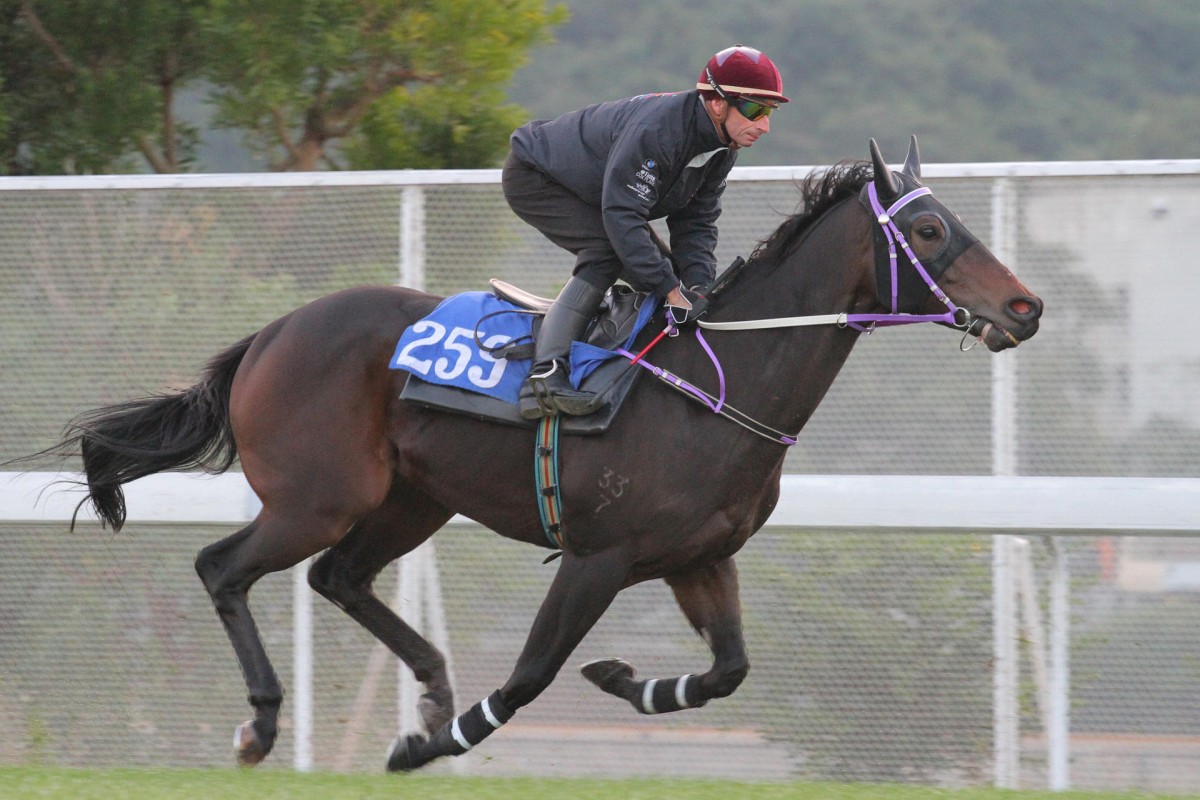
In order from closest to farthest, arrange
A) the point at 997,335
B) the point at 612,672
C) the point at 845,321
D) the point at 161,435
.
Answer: the point at 997,335 → the point at 845,321 → the point at 612,672 → the point at 161,435

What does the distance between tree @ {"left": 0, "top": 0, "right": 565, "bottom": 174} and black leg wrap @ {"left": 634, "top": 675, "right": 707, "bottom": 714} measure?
3561 mm

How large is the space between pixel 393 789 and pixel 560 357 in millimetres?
1455

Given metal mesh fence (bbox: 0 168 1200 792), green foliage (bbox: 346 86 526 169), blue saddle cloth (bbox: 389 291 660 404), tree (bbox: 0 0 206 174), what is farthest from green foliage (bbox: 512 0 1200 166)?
blue saddle cloth (bbox: 389 291 660 404)

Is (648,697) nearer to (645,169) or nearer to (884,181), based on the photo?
(645,169)

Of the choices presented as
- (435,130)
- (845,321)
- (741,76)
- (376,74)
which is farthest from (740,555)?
(376,74)

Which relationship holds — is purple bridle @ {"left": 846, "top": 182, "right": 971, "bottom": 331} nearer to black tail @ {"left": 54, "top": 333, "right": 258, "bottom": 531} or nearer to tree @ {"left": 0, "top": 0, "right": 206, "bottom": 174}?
black tail @ {"left": 54, "top": 333, "right": 258, "bottom": 531}

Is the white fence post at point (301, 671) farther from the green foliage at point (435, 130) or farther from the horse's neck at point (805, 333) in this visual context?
the green foliage at point (435, 130)

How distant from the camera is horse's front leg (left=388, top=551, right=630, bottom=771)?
458 cm

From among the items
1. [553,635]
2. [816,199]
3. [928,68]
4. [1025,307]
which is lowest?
[928,68]

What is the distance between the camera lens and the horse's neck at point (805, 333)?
4539 mm

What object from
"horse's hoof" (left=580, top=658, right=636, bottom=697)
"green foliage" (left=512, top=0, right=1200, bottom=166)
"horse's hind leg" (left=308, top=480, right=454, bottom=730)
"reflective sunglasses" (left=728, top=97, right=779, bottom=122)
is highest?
"reflective sunglasses" (left=728, top=97, right=779, bottom=122)

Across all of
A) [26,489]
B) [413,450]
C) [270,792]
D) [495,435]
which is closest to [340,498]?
[413,450]

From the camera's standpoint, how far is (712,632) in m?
4.89

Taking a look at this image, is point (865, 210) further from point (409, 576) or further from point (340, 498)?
point (409, 576)
